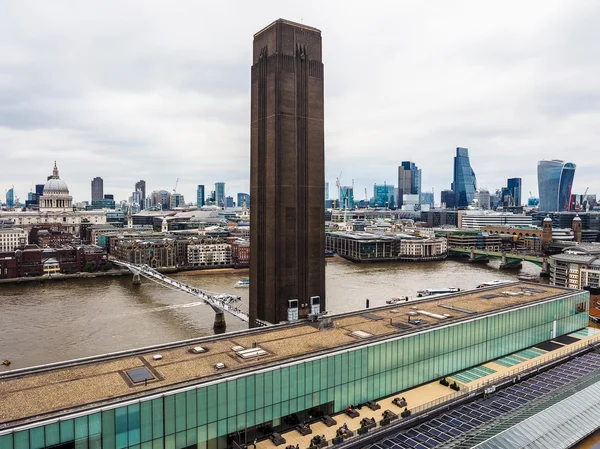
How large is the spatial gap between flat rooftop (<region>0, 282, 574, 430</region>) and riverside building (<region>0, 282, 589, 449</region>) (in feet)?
0.15

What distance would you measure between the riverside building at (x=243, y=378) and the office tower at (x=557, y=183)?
179 meters

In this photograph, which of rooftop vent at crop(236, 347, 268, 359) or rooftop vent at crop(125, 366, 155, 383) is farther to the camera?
rooftop vent at crop(236, 347, 268, 359)

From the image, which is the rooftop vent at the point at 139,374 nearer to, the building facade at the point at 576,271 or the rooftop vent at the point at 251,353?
the rooftop vent at the point at 251,353

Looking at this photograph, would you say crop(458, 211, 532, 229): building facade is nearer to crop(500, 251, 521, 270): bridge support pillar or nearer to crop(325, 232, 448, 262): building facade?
crop(325, 232, 448, 262): building facade

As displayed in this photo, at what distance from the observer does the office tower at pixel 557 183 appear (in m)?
182

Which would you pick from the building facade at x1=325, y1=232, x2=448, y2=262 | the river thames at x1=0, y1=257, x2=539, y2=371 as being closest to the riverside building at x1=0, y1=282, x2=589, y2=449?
the river thames at x1=0, y1=257, x2=539, y2=371

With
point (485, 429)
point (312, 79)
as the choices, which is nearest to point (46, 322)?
point (312, 79)

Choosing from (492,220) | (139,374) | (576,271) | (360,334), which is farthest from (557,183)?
(139,374)

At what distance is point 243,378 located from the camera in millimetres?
16859

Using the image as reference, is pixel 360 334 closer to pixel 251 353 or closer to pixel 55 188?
pixel 251 353

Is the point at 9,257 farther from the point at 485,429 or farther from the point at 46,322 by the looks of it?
the point at 485,429

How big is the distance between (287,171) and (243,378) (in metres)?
16.8

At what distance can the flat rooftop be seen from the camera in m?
15.0

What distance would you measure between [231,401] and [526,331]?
19143mm
